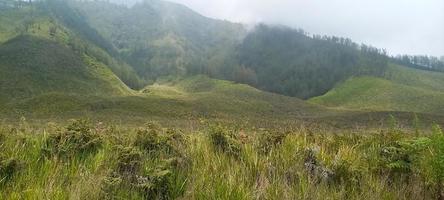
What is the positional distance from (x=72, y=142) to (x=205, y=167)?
7.49ft

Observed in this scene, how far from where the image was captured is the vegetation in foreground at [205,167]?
5.80 meters

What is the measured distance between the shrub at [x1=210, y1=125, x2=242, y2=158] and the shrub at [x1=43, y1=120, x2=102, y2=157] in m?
1.92

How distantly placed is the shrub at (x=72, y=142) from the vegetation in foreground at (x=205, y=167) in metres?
0.02

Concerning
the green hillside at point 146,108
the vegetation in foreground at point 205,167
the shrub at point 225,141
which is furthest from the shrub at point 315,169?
the green hillside at point 146,108

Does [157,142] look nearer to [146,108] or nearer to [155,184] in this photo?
[155,184]

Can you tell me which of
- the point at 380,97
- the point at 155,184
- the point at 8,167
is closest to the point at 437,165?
the point at 155,184

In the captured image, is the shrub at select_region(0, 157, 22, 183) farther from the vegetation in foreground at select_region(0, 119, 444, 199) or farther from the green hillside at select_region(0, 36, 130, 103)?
the green hillside at select_region(0, 36, 130, 103)

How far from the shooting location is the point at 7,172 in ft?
19.9

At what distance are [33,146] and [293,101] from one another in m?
122

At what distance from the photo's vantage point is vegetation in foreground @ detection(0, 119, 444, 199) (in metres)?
5.80

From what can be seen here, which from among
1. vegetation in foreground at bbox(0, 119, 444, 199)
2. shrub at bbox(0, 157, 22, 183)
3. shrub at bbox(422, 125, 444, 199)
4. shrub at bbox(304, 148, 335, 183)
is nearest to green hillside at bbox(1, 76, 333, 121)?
vegetation in foreground at bbox(0, 119, 444, 199)

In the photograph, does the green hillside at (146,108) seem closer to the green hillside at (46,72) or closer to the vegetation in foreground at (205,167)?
the green hillside at (46,72)

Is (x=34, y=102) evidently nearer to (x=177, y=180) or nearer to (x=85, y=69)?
(x=85, y=69)

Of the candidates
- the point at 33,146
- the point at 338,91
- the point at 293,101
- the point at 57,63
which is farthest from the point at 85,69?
the point at 33,146
